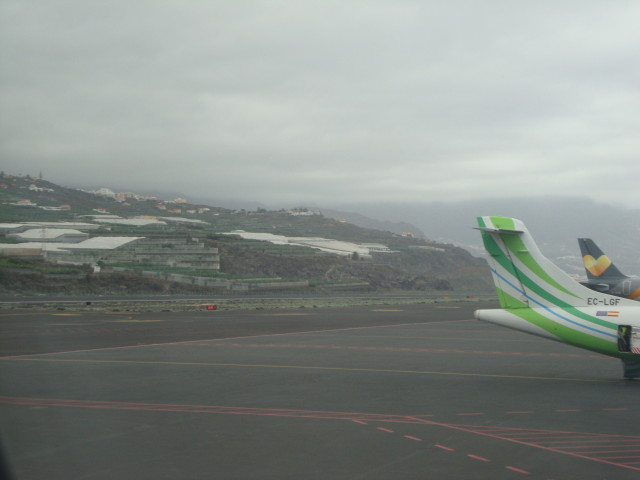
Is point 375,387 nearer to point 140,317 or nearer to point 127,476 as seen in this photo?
point 127,476

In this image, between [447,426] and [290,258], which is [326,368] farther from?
[290,258]

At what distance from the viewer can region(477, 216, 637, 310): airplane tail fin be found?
20125 millimetres

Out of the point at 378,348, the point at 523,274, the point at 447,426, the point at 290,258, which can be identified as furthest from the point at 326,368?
the point at 290,258

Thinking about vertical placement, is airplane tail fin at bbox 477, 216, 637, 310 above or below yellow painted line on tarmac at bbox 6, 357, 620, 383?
above

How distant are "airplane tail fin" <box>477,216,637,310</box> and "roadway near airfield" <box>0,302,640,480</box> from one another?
7.98 ft

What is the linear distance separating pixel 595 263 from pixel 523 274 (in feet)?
107

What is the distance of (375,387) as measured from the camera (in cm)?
1828

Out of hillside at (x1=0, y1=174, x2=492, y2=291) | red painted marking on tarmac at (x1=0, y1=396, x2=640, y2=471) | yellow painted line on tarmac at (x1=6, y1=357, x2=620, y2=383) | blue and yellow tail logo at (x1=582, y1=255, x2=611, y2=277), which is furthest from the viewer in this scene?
hillside at (x1=0, y1=174, x2=492, y2=291)

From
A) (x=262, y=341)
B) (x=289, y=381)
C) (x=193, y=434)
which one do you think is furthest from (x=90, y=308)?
(x=193, y=434)

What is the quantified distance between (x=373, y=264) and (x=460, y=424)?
11863 cm

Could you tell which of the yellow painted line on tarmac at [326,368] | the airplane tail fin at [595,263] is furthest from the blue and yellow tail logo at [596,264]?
the yellow painted line on tarmac at [326,368]

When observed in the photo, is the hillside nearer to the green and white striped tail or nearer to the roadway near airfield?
the roadway near airfield

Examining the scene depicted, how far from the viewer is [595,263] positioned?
163ft

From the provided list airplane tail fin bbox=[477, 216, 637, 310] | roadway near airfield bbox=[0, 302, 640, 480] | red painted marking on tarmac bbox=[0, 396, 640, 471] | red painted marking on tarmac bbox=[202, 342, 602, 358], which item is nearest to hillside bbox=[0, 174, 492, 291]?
red painted marking on tarmac bbox=[202, 342, 602, 358]
